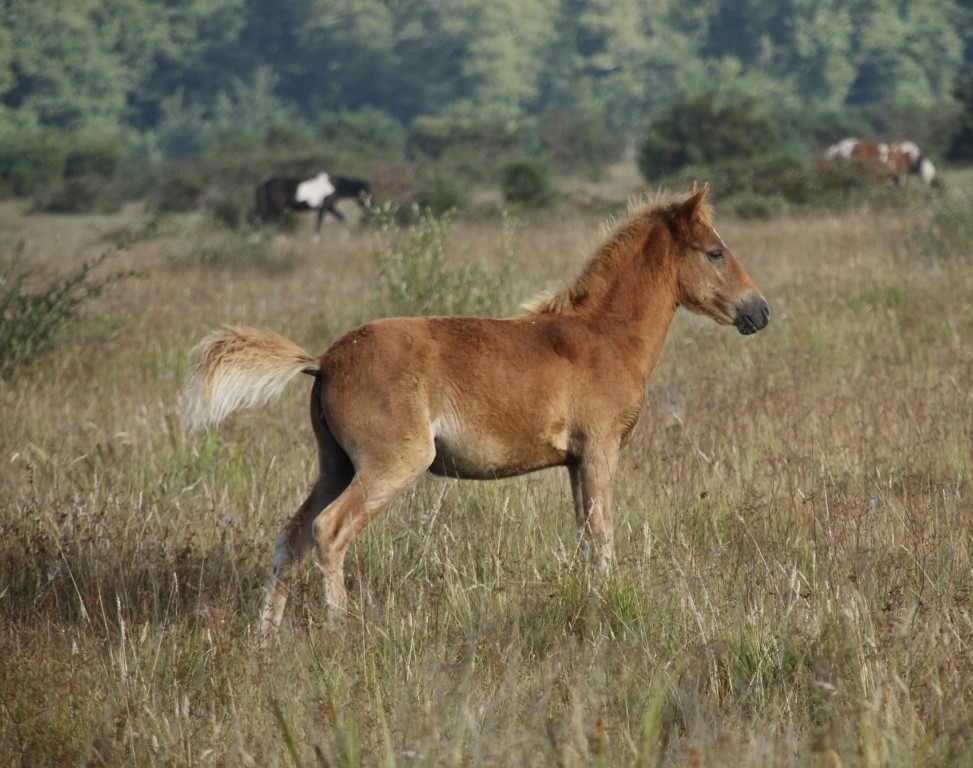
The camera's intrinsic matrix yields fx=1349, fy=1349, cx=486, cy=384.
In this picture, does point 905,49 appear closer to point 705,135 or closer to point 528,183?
point 705,135

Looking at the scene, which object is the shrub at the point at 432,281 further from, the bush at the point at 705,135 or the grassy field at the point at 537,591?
the bush at the point at 705,135

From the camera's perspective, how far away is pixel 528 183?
83.2ft

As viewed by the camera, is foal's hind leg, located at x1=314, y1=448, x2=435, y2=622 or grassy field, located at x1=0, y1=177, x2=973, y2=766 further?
foal's hind leg, located at x1=314, y1=448, x2=435, y2=622

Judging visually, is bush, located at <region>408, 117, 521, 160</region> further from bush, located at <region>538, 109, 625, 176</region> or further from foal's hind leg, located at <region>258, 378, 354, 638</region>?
foal's hind leg, located at <region>258, 378, 354, 638</region>

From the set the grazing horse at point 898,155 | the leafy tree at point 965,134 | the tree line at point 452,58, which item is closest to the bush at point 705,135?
the grazing horse at point 898,155

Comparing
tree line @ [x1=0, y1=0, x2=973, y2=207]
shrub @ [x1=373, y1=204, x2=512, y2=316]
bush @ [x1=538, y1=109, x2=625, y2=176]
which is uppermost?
shrub @ [x1=373, y1=204, x2=512, y2=316]

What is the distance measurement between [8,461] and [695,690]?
483 cm

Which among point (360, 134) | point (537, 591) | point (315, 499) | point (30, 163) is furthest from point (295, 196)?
point (360, 134)

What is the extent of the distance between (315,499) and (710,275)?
Answer: 1910 mm

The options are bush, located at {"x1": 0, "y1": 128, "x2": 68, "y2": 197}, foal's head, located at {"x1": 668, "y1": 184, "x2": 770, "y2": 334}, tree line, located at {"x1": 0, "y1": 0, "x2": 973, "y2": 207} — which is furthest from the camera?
tree line, located at {"x1": 0, "y1": 0, "x2": 973, "y2": 207}

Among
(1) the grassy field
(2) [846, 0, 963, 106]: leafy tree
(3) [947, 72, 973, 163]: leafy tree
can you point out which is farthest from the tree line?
(1) the grassy field

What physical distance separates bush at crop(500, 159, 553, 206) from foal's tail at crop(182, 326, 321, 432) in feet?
65.6

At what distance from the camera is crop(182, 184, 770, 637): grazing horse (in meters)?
4.77

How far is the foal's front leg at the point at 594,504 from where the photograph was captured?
5.03 meters
